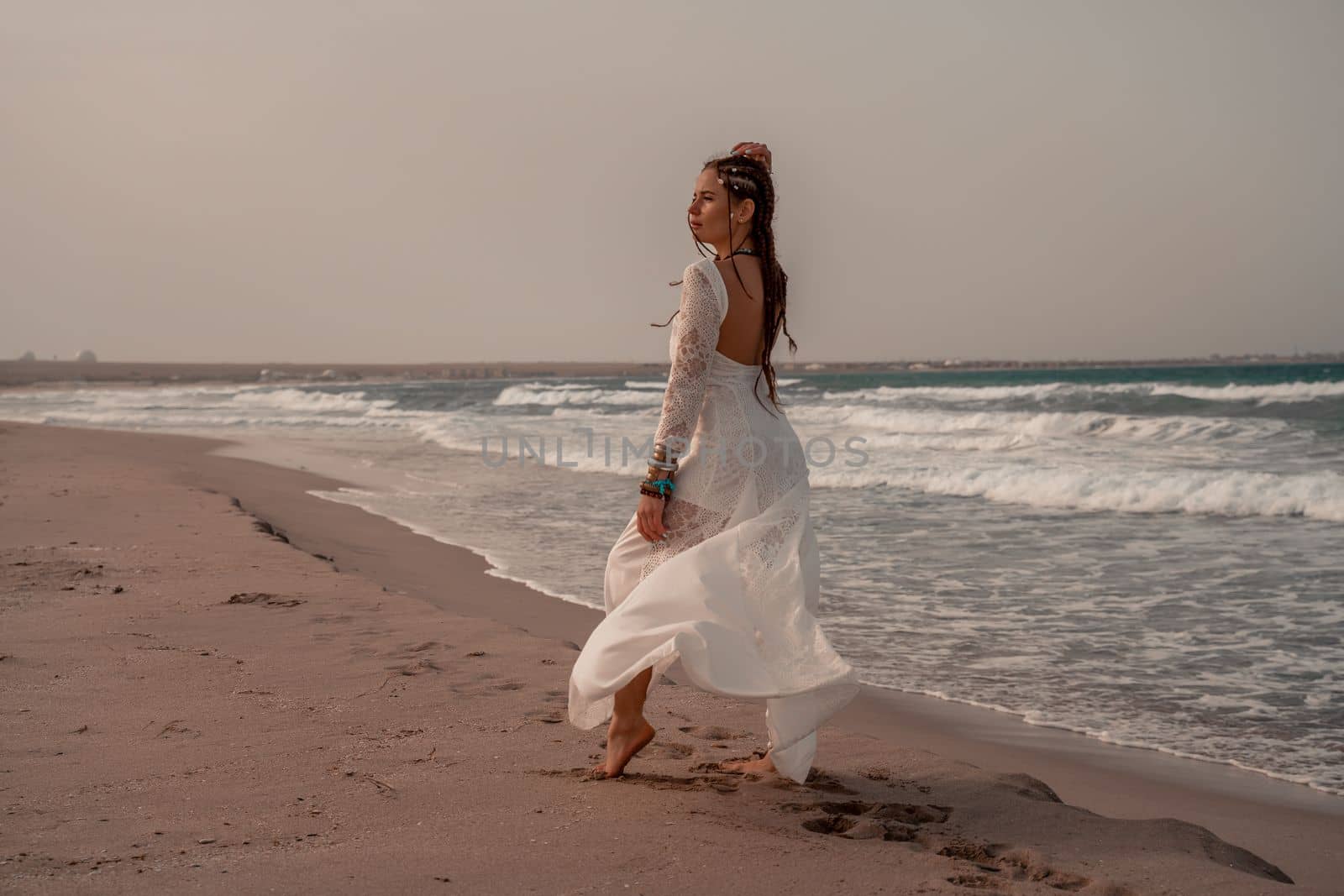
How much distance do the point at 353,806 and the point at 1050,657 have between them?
138 inches

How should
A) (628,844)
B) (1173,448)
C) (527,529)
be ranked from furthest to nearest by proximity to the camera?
1. (1173,448)
2. (527,529)
3. (628,844)

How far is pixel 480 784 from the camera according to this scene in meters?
2.96

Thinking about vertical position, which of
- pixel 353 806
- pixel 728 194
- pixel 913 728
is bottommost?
pixel 913 728

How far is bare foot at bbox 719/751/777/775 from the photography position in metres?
3.17

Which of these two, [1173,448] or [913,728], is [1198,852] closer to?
[913,728]

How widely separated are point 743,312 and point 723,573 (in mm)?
762

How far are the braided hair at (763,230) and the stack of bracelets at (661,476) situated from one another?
36 cm

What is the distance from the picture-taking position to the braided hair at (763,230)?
306 centimetres

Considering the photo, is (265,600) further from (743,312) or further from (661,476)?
(743,312)

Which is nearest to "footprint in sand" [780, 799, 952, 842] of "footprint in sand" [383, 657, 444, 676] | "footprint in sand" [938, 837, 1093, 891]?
"footprint in sand" [938, 837, 1093, 891]

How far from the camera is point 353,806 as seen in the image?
8.98 ft

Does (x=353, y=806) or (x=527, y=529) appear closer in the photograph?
(x=353, y=806)

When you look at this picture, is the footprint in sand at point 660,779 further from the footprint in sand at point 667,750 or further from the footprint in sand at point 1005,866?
the footprint in sand at point 1005,866

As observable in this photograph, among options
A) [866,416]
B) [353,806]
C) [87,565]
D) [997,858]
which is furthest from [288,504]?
[866,416]
